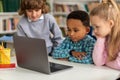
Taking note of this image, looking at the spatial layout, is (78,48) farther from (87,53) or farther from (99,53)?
(99,53)

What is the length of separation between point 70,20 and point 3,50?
1.66 ft

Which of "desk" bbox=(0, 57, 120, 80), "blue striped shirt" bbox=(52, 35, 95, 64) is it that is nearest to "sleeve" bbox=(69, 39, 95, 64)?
"blue striped shirt" bbox=(52, 35, 95, 64)

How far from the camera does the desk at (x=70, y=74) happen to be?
4.25 ft

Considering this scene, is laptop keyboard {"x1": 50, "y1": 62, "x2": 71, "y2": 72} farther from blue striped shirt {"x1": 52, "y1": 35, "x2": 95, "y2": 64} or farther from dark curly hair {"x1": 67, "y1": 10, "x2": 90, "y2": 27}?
dark curly hair {"x1": 67, "y1": 10, "x2": 90, "y2": 27}

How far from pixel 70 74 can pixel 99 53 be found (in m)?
0.30

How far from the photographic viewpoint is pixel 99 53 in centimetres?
158

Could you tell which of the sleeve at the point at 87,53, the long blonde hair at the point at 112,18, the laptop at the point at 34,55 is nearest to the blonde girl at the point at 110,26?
the long blonde hair at the point at 112,18

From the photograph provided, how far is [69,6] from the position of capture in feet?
15.3

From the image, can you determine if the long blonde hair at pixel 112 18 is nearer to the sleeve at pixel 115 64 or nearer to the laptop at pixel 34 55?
the sleeve at pixel 115 64

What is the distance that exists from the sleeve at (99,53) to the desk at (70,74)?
6 centimetres

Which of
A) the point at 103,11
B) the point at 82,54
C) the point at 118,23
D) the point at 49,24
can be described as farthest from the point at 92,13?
the point at 49,24

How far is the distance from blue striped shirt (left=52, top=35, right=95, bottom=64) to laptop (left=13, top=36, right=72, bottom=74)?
18 cm

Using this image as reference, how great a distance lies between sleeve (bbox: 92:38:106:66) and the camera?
157 centimetres

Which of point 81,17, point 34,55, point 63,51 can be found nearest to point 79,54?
point 63,51
